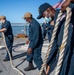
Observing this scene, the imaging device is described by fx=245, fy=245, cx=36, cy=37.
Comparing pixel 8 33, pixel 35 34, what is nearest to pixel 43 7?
pixel 35 34

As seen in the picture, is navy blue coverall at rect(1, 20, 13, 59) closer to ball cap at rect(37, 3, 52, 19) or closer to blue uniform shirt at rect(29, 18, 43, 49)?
blue uniform shirt at rect(29, 18, 43, 49)

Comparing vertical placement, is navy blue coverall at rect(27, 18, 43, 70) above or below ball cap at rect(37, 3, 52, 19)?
below

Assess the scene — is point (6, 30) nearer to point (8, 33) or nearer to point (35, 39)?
point (8, 33)

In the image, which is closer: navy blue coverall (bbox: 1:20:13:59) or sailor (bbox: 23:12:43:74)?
sailor (bbox: 23:12:43:74)

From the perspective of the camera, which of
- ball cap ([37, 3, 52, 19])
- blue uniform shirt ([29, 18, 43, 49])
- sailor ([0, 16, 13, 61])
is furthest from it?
sailor ([0, 16, 13, 61])

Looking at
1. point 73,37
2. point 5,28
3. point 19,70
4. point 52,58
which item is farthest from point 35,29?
point 73,37

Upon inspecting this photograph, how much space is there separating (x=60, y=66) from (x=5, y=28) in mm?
5392

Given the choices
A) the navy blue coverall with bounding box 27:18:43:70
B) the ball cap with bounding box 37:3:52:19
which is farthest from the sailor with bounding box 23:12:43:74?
the ball cap with bounding box 37:3:52:19

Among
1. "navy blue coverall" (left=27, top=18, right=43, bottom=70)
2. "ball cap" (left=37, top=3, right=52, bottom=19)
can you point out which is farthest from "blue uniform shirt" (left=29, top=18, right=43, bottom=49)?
"ball cap" (left=37, top=3, right=52, bottom=19)

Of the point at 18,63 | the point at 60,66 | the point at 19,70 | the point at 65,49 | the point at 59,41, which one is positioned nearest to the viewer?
the point at 60,66

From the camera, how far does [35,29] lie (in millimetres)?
5707

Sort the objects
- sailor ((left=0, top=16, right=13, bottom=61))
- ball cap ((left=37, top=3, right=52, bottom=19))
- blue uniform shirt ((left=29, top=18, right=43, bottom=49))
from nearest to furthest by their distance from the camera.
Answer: ball cap ((left=37, top=3, right=52, bottom=19)) < blue uniform shirt ((left=29, top=18, right=43, bottom=49)) < sailor ((left=0, top=16, right=13, bottom=61))

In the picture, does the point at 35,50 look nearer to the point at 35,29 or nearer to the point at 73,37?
the point at 35,29

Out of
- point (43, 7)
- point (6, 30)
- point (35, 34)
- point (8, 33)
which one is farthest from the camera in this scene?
point (8, 33)
